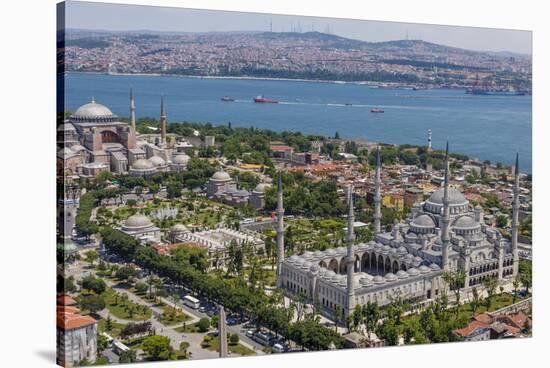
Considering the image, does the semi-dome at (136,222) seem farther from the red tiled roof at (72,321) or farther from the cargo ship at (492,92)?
the cargo ship at (492,92)

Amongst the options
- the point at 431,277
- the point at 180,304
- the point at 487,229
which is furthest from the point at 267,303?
the point at 487,229

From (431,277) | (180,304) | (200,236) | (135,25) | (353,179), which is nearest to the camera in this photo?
(135,25)

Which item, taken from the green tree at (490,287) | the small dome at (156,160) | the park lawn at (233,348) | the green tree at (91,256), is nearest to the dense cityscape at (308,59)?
the green tree at (91,256)

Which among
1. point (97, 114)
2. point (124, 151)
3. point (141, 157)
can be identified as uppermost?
point (97, 114)

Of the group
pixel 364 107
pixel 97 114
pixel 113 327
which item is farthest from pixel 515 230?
pixel 97 114

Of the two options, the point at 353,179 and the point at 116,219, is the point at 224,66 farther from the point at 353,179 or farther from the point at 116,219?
the point at 353,179

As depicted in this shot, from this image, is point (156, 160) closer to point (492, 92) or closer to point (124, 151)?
point (124, 151)

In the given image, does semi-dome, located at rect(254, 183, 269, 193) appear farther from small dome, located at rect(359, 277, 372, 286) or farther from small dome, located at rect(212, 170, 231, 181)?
small dome, located at rect(359, 277, 372, 286)

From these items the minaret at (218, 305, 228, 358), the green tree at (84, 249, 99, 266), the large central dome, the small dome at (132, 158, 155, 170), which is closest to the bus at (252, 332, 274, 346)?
the minaret at (218, 305, 228, 358)
